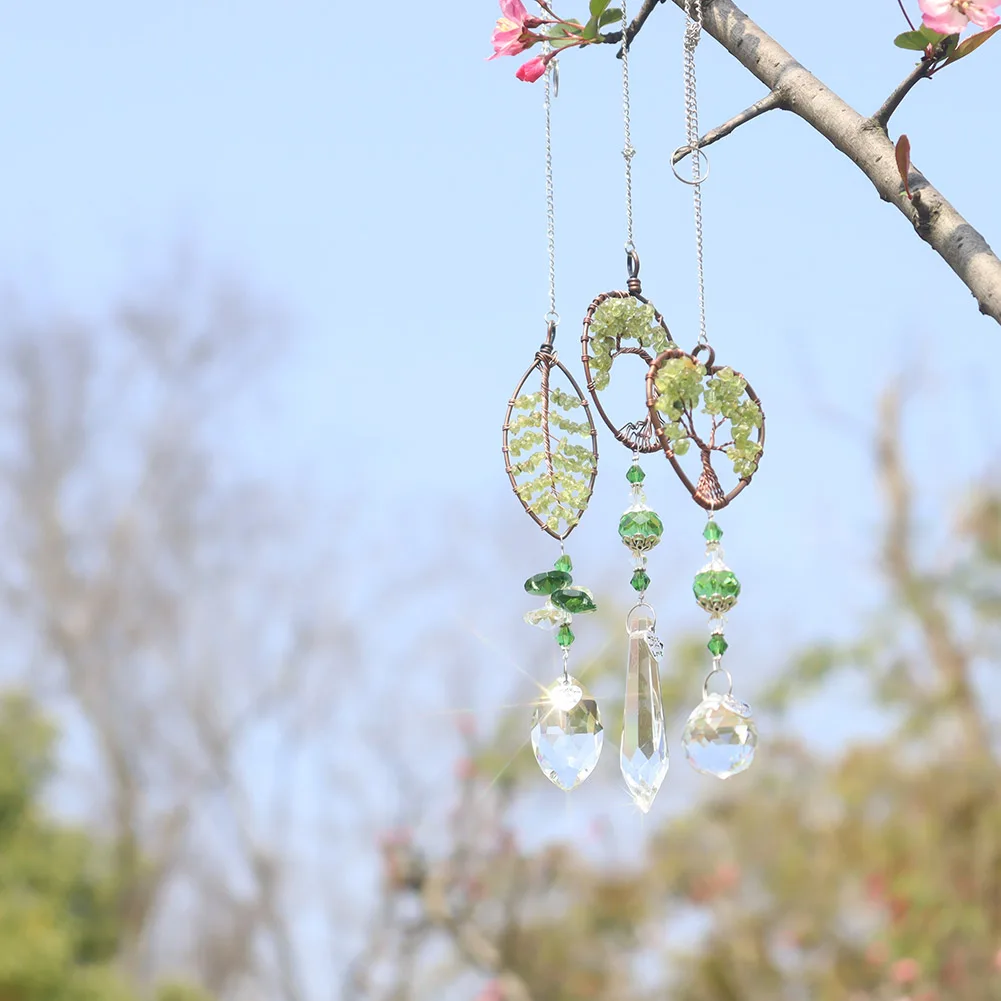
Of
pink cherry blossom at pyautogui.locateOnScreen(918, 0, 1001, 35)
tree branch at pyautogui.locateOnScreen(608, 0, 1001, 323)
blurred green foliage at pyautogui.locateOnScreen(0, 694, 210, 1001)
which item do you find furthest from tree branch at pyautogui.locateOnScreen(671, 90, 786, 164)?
blurred green foliage at pyautogui.locateOnScreen(0, 694, 210, 1001)

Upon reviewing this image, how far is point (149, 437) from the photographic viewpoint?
7.26 metres

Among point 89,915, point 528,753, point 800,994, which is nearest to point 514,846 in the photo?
point 528,753

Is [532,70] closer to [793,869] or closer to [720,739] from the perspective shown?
[720,739]

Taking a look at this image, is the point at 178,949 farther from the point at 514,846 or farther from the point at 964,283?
the point at 964,283

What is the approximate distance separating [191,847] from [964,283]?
6562mm

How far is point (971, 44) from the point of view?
3.21 feet

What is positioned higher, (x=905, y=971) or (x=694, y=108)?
(x=694, y=108)

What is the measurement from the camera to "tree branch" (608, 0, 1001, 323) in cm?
90

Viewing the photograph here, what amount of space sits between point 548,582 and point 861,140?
41cm

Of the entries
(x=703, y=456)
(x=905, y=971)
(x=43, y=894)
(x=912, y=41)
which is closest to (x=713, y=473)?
(x=703, y=456)

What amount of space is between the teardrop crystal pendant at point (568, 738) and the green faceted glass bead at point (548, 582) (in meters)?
0.09

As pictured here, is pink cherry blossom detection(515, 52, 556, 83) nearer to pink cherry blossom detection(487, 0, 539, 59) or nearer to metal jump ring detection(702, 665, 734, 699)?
pink cherry blossom detection(487, 0, 539, 59)

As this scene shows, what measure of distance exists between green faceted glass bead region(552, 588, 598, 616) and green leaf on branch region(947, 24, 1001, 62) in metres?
0.48

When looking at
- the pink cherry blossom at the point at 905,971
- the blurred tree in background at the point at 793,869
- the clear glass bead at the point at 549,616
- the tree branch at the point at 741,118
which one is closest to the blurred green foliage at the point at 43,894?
the blurred tree in background at the point at 793,869
